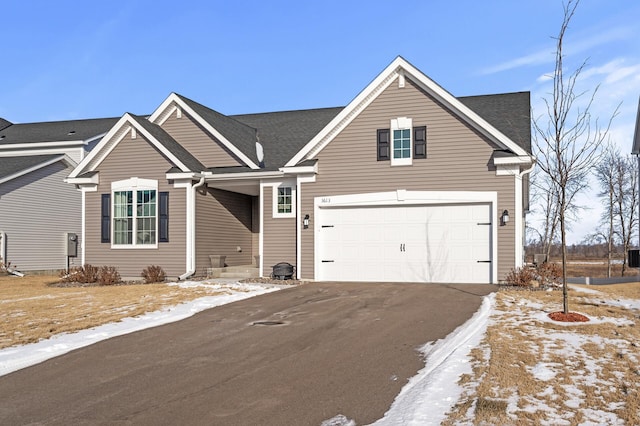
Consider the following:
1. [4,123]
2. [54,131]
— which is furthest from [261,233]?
[4,123]

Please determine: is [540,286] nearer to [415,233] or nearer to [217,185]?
[415,233]

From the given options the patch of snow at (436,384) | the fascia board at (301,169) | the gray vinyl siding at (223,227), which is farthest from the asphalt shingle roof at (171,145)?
the patch of snow at (436,384)

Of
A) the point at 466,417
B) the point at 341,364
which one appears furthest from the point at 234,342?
the point at 466,417

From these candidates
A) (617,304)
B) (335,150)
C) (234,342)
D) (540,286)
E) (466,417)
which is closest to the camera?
(466,417)

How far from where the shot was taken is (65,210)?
1045 inches

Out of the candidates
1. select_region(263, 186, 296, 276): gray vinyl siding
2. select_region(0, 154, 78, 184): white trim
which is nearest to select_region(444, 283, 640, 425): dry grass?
select_region(263, 186, 296, 276): gray vinyl siding

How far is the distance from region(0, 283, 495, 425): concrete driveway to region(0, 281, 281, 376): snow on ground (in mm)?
303

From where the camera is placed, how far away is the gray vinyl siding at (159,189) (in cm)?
1850

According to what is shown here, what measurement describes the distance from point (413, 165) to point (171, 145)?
27.4ft

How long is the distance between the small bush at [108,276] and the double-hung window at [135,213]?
1086 millimetres

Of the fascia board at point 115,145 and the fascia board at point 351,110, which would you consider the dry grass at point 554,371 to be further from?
the fascia board at point 115,145

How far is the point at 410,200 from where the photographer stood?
16484mm

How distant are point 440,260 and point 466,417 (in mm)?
11313

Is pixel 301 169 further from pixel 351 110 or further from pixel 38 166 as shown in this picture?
pixel 38 166
